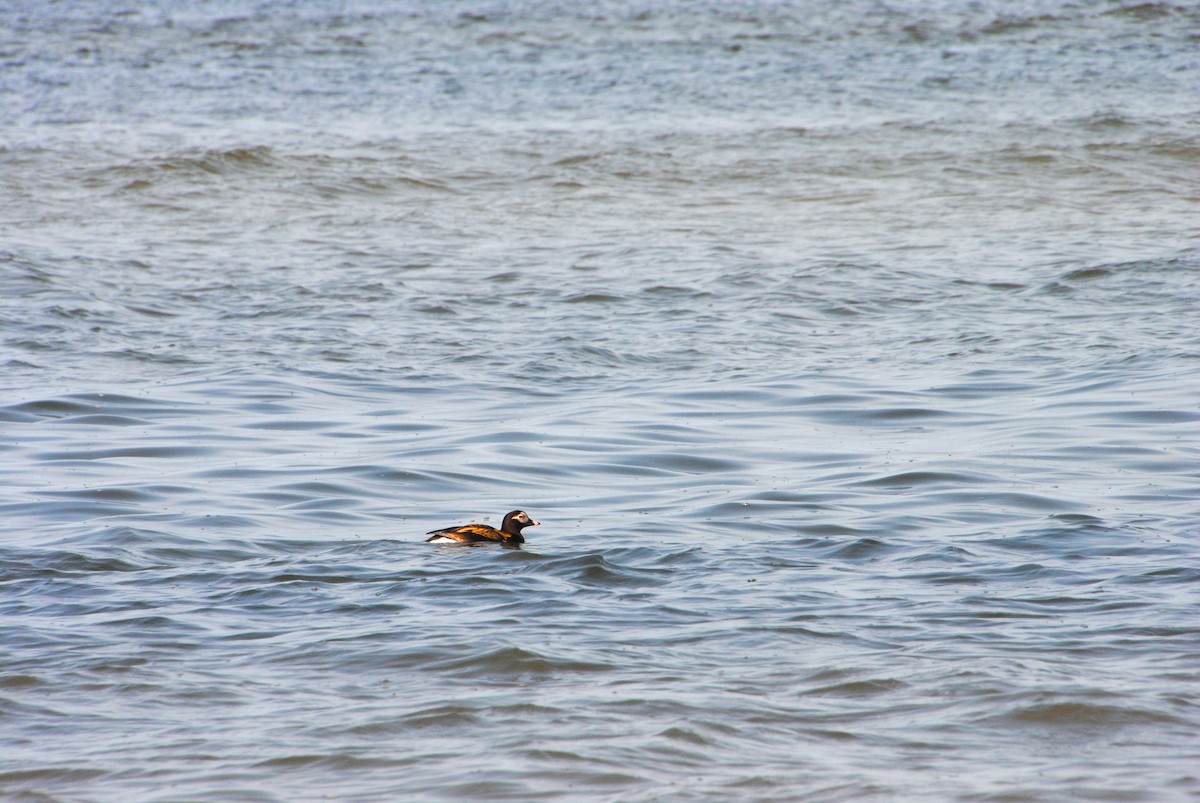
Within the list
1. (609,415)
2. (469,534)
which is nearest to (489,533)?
(469,534)

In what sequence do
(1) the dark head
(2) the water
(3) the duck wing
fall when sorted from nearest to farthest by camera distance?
(2) the water < (3) the duck wing < (1) the dark head

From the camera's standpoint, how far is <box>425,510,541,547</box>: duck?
7.75 m

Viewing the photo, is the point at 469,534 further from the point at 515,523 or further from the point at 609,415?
the point at 609,415

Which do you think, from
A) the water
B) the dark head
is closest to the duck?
the dark head

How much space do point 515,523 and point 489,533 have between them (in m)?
0.17

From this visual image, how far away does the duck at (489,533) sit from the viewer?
7.75 m

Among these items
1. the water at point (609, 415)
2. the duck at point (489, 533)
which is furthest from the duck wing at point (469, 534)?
the water at point (609, 415)

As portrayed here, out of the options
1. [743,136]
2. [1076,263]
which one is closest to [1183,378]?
[1076,263]

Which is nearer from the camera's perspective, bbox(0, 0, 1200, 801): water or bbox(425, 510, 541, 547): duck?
bbox(0, 0, 1200, 801): water

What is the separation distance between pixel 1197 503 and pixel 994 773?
13.5 feet

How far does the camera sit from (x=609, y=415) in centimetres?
1127

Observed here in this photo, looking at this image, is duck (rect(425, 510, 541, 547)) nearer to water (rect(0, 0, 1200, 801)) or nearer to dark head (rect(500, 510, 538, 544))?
dark head (rect(500, 510, 538, 544))

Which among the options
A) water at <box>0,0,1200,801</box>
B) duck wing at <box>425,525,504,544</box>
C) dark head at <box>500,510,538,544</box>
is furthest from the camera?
Result: dark head at <box>500,510,538,544</box>

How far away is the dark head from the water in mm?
114
